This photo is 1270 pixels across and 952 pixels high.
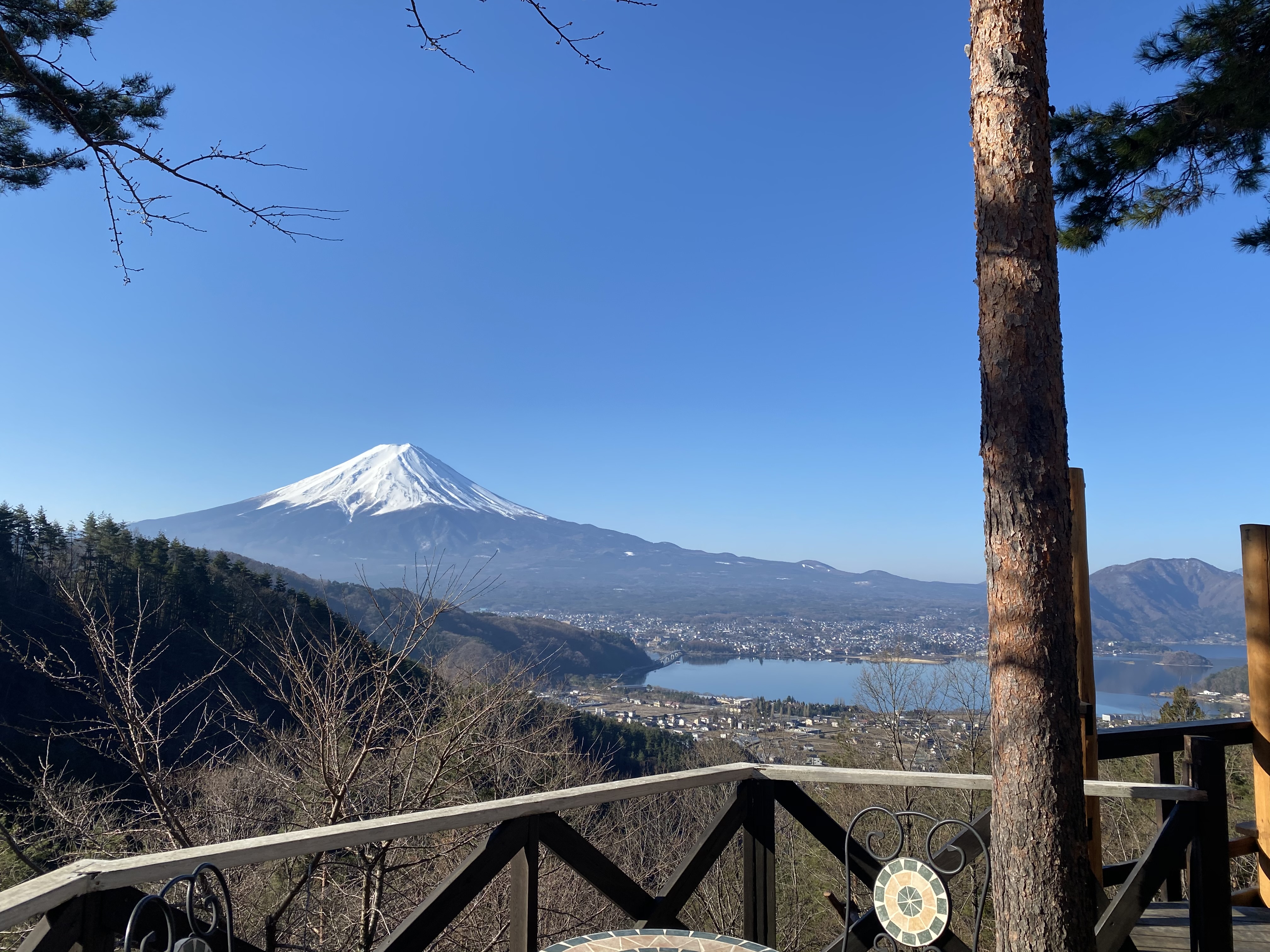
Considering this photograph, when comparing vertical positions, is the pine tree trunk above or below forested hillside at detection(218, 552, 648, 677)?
above

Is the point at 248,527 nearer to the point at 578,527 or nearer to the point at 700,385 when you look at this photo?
the point at 578,527

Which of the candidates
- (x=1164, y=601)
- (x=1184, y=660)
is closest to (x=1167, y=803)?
(x=1184, y=660)

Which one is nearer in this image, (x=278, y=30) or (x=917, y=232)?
(x=278, y=30)

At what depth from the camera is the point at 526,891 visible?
172cm

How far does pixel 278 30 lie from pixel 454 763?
17.7 feet

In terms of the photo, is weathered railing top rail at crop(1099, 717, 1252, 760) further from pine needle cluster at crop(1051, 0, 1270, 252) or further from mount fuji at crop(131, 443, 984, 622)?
mount fuji at crop(131, 443, 984, 622)

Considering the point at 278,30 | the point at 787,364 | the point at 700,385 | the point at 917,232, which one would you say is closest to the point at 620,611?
the point at 700,385

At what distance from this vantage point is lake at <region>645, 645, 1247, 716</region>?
65.6 ft

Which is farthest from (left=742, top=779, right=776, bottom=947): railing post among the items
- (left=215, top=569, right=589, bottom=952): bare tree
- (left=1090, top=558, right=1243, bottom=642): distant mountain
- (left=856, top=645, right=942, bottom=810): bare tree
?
(left=1090, top=558, right=1243, bottom=642): distant mountain

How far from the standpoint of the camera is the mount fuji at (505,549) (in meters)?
67.1

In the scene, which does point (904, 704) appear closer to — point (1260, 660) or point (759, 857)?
point (1260, 660)

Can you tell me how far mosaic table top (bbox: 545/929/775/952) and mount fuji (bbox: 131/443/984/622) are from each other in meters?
46.6

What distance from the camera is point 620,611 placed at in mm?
60688

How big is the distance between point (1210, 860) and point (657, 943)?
4.79 feet
